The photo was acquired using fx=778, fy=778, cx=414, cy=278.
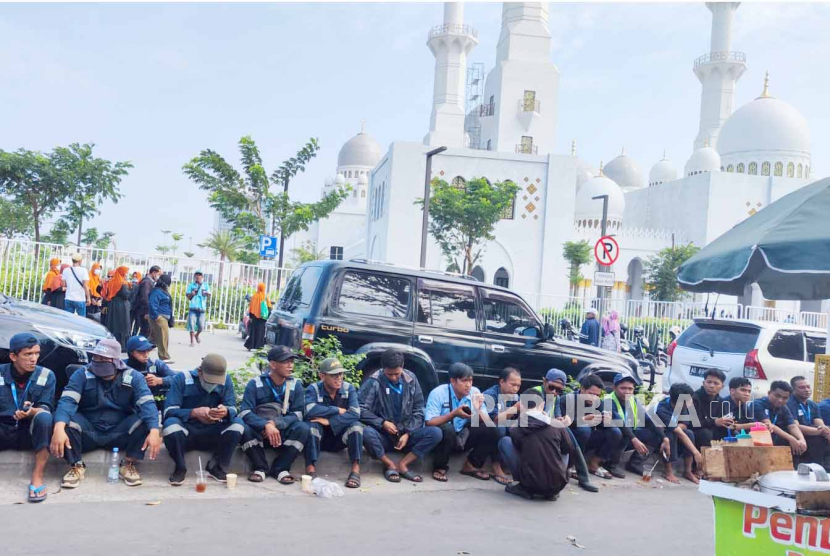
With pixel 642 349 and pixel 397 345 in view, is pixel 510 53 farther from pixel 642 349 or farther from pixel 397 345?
pixel 397 345

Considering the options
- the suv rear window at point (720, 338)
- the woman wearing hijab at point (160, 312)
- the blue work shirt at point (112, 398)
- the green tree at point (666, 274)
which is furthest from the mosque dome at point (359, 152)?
the blue work shirt at point (112, 398)

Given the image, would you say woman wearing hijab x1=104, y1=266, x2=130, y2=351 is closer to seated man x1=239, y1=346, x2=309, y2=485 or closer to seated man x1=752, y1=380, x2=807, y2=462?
seated man x1=239, y1=346, x2=309, y2=485

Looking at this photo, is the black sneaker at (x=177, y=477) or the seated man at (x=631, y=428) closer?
the black sneaker at (x=177, y=477)

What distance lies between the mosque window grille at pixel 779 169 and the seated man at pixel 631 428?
53407mm

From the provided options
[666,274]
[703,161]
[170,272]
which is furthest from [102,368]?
[703,161]

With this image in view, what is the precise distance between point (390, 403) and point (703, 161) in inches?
2329

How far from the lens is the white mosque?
43156 millimetres

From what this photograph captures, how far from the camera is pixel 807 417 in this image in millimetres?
8695

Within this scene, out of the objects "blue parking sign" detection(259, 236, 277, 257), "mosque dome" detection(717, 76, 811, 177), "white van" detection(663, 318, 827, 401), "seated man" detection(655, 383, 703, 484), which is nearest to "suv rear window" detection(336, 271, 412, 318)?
"seated man" detection(655, 383, 703, 484)

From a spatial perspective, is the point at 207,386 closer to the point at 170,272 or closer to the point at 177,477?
the point at 177,477

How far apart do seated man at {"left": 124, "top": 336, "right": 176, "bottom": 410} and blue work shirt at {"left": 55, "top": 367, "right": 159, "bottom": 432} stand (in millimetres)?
410

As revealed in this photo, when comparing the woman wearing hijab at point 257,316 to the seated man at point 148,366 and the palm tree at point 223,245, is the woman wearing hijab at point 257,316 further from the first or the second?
the palm tree at point 223,245

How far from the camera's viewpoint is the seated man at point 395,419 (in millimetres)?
7270

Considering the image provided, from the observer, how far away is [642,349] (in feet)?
65.3
